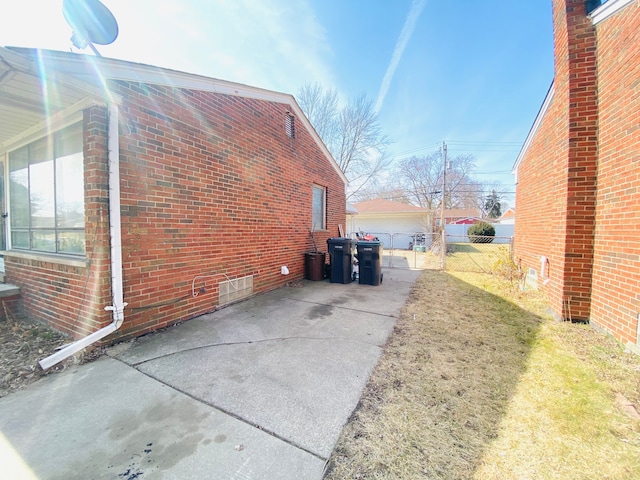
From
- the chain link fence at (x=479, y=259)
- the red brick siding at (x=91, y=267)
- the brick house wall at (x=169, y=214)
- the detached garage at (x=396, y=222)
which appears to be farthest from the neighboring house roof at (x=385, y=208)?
the red brick siding at (x=91, y=267)

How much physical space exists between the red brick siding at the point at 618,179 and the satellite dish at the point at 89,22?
6.49m

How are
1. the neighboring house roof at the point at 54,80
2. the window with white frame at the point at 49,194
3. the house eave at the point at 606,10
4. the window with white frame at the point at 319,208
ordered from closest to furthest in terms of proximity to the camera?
the neighboring house roof at the point at 54,80 → the house eave at the point at 606,10 → the window with white frame at the point at 49,194 → the window with white frame at the point at 319,208

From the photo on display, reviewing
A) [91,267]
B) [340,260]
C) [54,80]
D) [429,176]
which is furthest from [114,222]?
[429,176]

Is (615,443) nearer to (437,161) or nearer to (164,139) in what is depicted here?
(164,139)

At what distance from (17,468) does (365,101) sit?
22.9 meters

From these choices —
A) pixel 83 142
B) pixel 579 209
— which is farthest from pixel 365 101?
pixel 83 142

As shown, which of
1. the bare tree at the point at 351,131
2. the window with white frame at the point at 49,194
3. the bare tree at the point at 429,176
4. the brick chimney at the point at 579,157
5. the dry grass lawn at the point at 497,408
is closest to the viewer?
the dry grass lawn at the point at 497,408

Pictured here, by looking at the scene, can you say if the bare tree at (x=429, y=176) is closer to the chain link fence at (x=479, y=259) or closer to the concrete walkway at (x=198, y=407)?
the chain link fence at (x=479, y=259)

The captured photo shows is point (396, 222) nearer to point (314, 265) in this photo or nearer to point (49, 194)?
point (314, 265)

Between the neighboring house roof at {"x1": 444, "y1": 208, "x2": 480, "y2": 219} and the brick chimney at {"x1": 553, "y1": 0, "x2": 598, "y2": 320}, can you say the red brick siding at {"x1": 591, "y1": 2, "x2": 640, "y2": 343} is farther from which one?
the neighboring house roof at {"x1": 444, "y1": 208, "x2": 480, "y2": 219}

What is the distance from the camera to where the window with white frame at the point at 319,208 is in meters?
8.18

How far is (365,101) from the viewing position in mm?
19875

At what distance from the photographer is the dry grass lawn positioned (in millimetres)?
1542

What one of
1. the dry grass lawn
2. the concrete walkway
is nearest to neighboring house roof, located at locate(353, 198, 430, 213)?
the dry grass lawn
